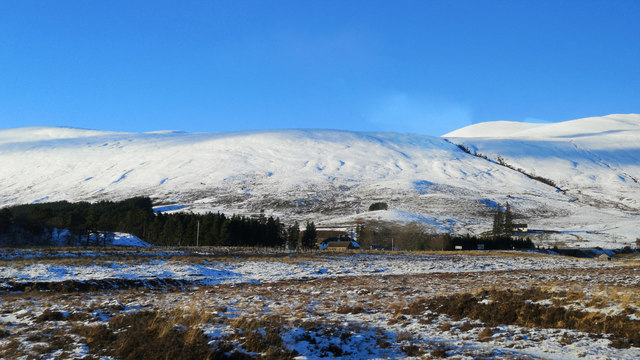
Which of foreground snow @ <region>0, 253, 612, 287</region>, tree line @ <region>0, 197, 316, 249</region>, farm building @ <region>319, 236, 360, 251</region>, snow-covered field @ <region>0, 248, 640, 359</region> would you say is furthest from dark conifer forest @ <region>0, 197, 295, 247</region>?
snow-covered field @ <region>0, 248, 640, 359</region>

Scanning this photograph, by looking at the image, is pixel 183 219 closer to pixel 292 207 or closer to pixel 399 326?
pixel 399 326

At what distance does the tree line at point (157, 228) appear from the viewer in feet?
240

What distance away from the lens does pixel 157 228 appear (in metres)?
95.9

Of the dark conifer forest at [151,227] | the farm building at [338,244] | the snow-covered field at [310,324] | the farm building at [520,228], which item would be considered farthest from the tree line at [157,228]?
the farm building at [520,228]

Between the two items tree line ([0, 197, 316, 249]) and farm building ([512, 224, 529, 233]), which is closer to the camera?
tree line ([0, 197, 316, 249])

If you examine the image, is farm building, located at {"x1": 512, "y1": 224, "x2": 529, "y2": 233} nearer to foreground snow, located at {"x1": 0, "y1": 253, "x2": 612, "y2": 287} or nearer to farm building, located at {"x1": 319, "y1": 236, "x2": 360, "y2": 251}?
farm building, located at {"x1": 319, "y1": 236, "x2": 360, "y2": 251}

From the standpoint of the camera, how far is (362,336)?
1079 cm

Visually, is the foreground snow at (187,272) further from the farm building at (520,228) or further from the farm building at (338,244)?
the farm building at (520,228)

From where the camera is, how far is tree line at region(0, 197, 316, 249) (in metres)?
73.0

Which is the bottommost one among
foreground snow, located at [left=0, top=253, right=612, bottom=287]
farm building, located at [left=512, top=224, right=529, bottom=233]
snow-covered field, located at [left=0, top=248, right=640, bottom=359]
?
farm building, located at [left=512, top=224, right=529, bottom=233]

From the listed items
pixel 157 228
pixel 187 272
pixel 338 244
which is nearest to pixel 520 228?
pixel 338 244

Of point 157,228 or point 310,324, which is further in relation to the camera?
point 157,228

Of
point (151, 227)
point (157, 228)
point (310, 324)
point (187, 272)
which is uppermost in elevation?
point (310, 324)

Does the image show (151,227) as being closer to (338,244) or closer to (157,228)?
(157,228)
